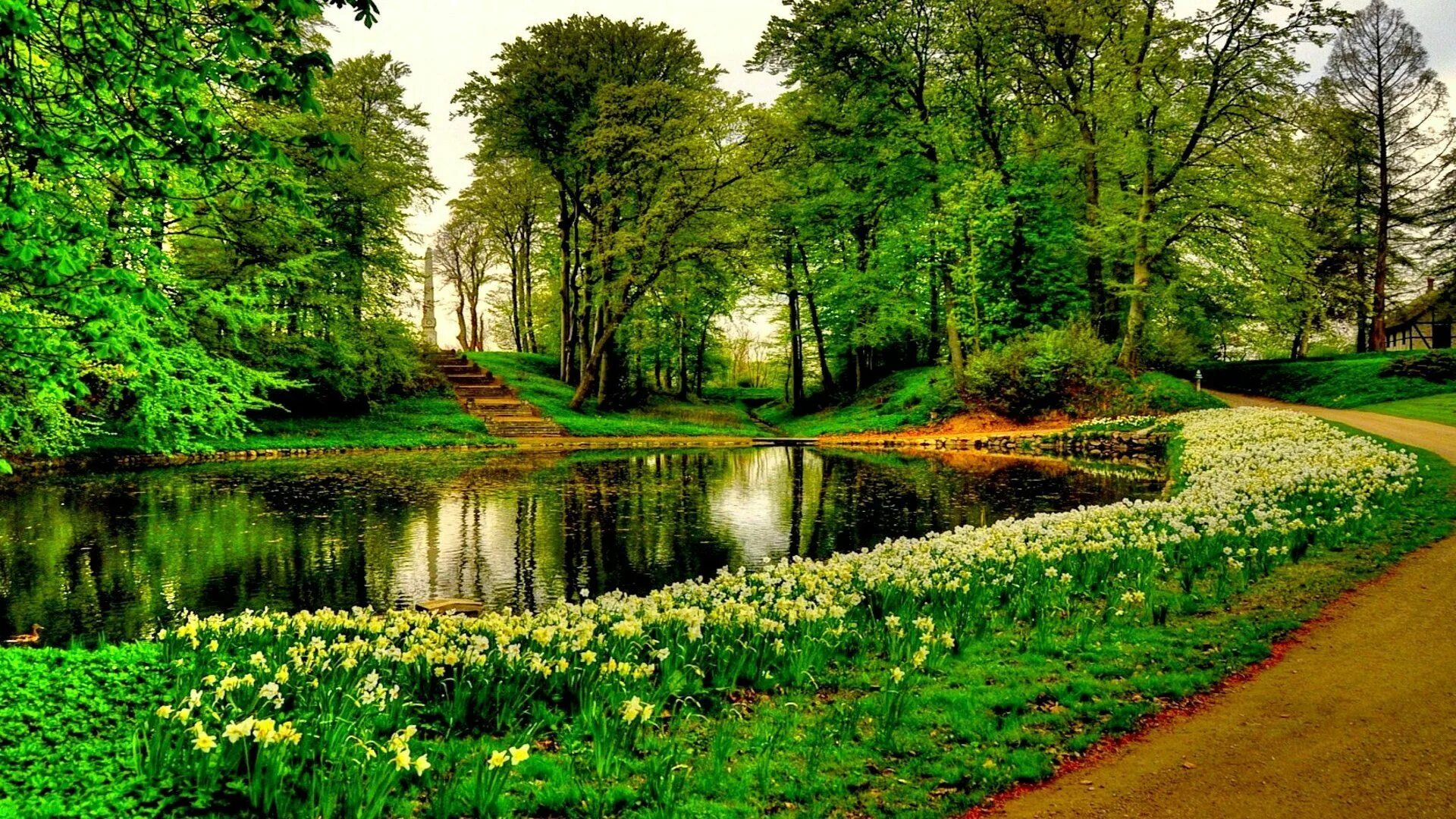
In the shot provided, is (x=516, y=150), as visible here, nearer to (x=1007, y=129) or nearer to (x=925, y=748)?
(x=1007, y=129)

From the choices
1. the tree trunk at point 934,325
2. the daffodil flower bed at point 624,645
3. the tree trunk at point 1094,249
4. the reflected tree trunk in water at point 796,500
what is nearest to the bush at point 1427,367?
the tree trunk at point 1094,249

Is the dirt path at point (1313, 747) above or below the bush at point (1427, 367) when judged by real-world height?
below

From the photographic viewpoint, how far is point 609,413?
3344 centimetres

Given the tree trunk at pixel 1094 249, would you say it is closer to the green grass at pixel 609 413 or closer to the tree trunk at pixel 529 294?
the green grass at pixel 609 413

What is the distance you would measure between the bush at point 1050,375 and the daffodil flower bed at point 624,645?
17.2 meters

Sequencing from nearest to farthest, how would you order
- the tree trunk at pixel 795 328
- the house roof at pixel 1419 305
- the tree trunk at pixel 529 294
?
the house roof at pixel 1419 305, the tree trunk at pixel 795 328, the tree trunk at pixel 529 294

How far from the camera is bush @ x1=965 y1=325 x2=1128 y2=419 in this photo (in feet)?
87.7

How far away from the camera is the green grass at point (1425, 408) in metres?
23.1

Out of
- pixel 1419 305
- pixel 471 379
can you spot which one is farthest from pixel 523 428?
pixel 1419 305

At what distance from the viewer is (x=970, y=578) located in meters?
7.28

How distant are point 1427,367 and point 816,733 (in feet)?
122

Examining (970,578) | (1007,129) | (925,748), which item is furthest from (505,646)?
(1007,129)

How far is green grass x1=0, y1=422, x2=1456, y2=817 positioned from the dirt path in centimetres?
25

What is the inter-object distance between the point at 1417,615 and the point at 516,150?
1344 inches
